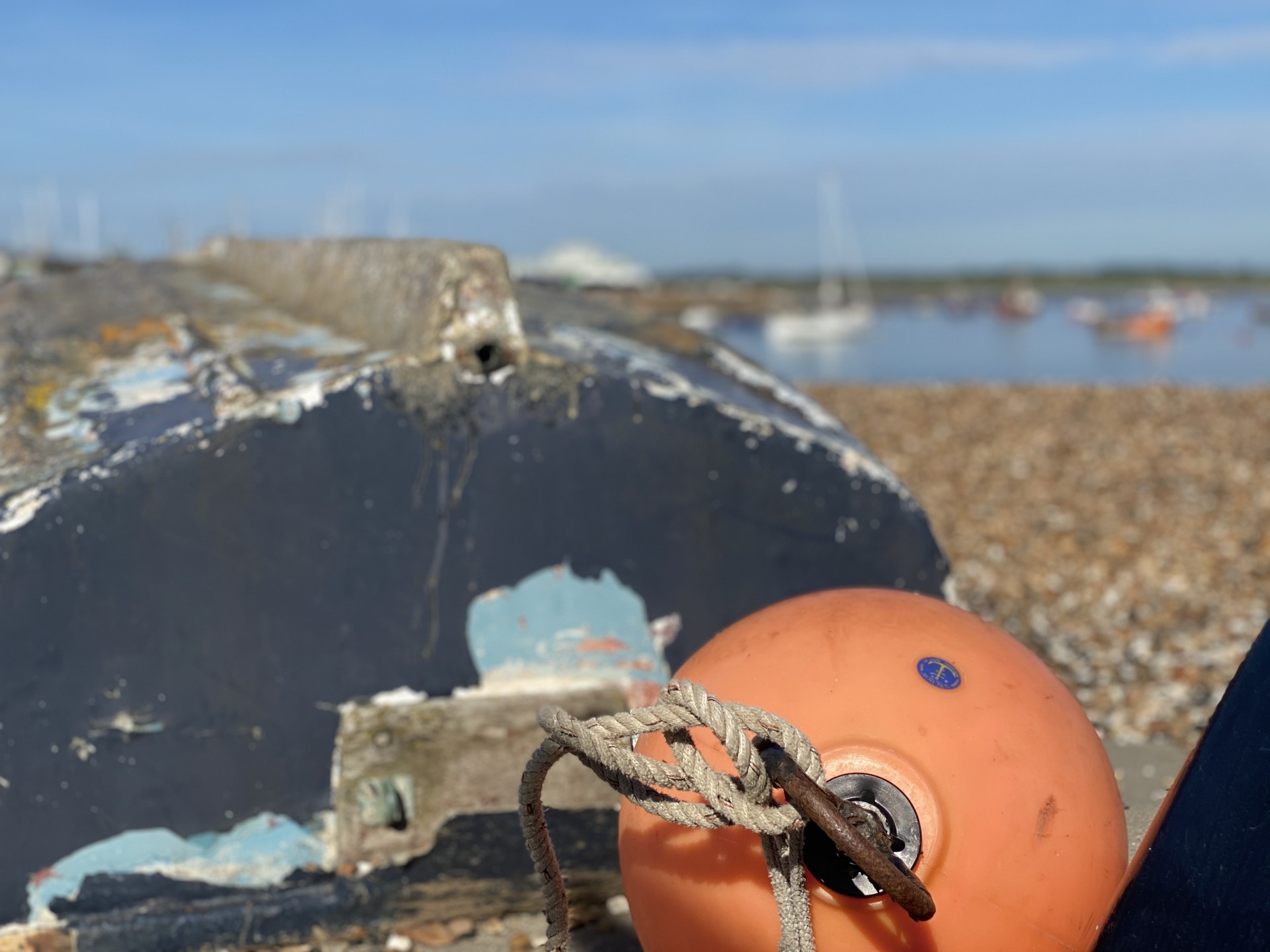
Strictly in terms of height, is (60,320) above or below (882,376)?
above

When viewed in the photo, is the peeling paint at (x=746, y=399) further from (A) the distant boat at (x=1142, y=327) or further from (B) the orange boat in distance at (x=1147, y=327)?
(B) the orange boat in distance at (x=1147, y=327)

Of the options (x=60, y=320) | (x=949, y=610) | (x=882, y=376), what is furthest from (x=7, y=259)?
(x=949, y=610)

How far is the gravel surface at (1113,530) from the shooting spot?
17.6 feet

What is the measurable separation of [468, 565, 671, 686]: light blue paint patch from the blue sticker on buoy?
1004mm

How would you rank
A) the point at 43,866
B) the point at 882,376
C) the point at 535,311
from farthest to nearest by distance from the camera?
Answer: the point at 882,376
the point at 535,311
the point at 43,866

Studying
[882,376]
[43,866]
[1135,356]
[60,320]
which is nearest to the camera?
[43,866]

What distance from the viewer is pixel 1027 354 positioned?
38.8 metres

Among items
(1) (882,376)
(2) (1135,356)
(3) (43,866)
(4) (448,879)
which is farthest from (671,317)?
(2) (1135,356)

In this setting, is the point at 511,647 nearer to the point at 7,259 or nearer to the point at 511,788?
the point at 511,788

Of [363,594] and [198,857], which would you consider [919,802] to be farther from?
[198,857]

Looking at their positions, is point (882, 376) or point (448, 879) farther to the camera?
point (882, 376)

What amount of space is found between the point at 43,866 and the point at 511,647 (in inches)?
44.8

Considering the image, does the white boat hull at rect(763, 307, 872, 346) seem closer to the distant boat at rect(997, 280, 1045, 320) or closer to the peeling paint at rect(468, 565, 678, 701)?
the distant boat at rect(997, 280, 1045, 320)

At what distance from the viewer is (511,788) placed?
2773 mm
